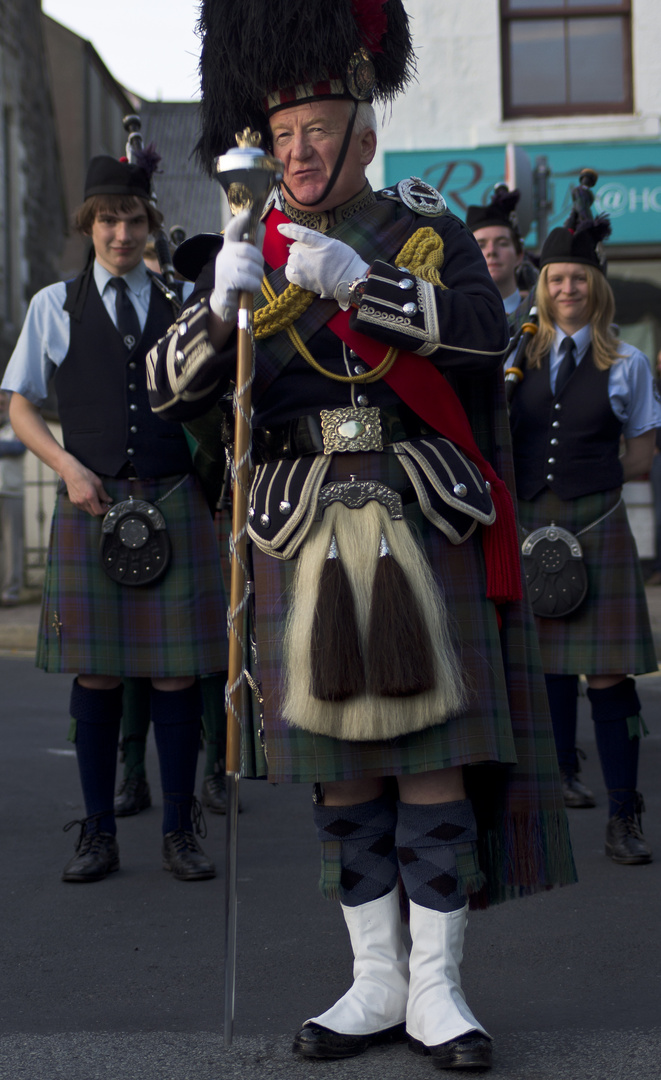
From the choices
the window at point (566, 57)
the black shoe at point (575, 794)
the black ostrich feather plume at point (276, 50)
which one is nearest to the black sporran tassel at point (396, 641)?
the black ostrich feather plume at point (276, 50)

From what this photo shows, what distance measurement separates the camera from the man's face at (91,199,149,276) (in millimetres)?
4094

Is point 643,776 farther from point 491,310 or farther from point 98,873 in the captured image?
point 491,310

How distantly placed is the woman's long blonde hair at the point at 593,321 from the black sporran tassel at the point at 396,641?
2.25 meters

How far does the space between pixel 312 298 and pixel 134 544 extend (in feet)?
5.22

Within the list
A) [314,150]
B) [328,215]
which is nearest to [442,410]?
[328,215]

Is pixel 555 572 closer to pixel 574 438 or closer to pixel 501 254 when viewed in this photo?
pixel 574 438

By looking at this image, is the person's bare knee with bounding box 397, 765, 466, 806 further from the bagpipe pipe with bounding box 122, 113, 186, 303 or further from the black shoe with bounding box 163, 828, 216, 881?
the bagpipe pipe with bounding box 122, 113, 186, 303

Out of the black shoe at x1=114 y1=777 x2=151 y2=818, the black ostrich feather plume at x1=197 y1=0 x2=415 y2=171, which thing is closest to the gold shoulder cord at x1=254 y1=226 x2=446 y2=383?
the black ostrich feather plume at x1=197 y1=0 x2=415 y2=171

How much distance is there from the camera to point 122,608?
402 cm

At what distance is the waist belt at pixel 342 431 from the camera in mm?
2527

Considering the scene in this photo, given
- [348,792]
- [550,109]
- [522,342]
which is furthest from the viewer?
[550,109]

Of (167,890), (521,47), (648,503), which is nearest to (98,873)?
(167,890)

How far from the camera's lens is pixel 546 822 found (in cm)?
265

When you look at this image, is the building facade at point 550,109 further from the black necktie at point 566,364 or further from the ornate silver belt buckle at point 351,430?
the ornate silver belt buckle at point 351,430
